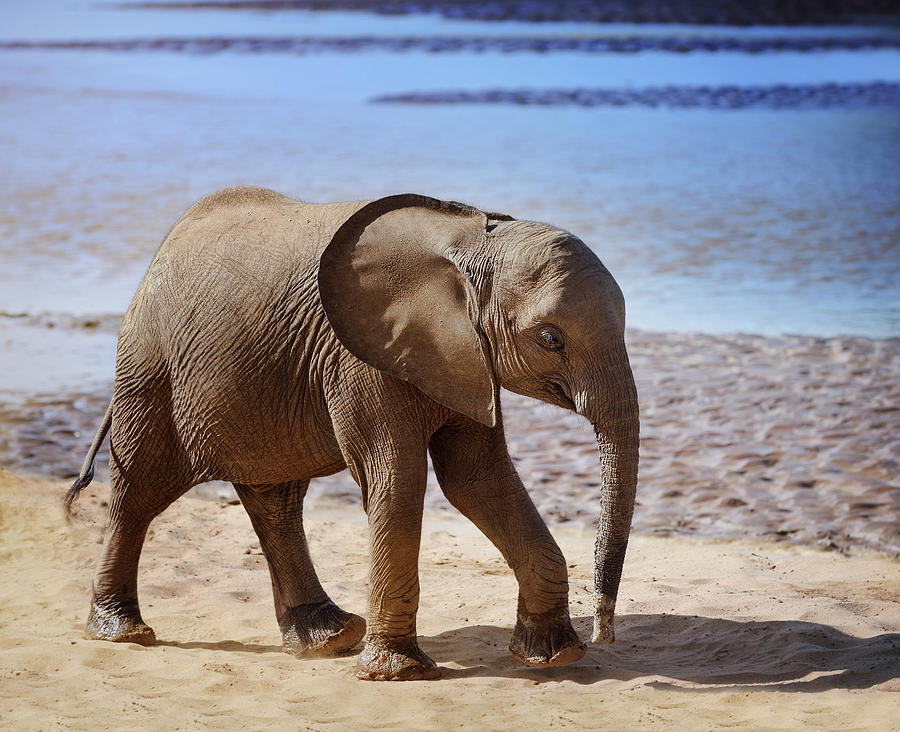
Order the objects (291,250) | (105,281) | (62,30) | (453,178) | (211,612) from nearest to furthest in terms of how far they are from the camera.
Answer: (291,250)
(211,612)
(105,281)
(453,178)
(62,30)

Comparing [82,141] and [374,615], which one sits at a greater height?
[82,141]

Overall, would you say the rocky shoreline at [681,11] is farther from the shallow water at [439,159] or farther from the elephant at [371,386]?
the elephant at [371,386]

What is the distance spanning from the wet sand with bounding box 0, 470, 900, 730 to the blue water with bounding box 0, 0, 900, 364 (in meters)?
6.07

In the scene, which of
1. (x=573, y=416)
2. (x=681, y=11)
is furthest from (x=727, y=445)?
(x=681, y=11)

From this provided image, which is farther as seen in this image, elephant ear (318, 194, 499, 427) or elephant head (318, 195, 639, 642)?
elephant ear (318, 194, 499, 427)

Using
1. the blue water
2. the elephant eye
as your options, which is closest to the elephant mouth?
the elephant eye

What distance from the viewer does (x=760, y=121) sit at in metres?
30.8

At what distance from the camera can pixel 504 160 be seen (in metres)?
25.6

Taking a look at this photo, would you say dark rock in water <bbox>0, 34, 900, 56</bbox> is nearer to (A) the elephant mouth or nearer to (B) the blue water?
(B) the blue water

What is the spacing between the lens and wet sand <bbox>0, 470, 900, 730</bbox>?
16.6 feet

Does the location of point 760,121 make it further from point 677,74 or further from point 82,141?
point 82,141

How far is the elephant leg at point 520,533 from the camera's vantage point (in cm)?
554

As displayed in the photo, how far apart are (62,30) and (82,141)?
840 inches

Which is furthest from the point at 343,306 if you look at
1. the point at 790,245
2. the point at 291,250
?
the point at 790,245
